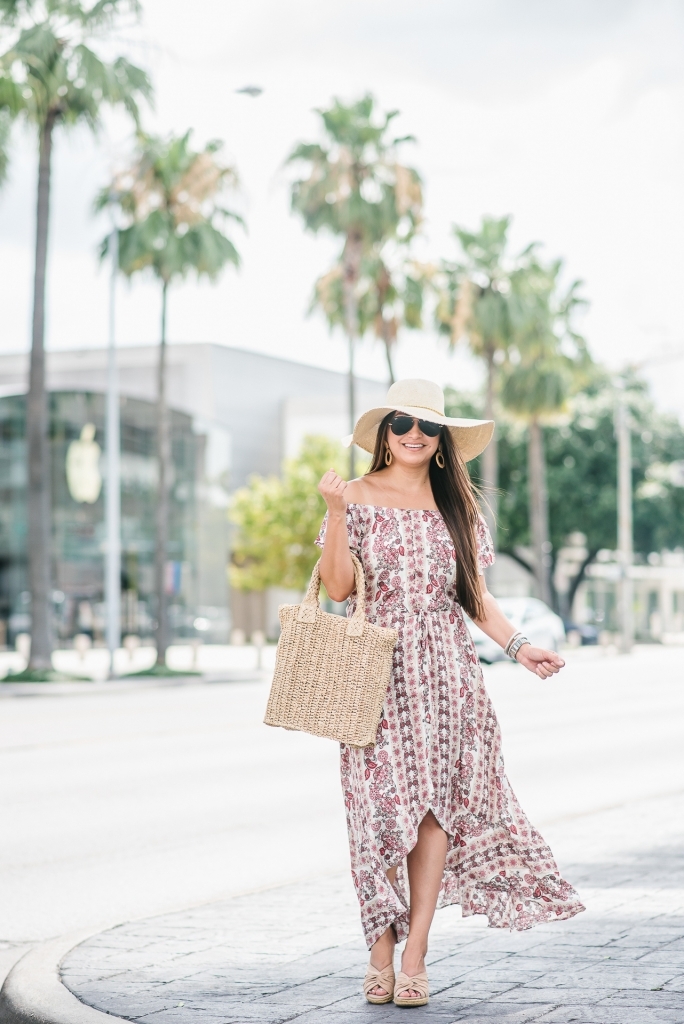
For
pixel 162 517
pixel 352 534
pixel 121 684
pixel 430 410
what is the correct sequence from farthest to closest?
pixel 162 517 → pixel 121 684 → pixel 430 410 → pixel 352 534

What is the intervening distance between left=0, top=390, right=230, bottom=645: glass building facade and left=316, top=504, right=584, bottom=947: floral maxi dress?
42.6m

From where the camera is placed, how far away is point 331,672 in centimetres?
431

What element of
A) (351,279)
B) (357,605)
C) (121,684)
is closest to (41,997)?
(357,605)

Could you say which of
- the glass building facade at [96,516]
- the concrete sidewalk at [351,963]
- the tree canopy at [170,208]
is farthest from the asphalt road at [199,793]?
the glass building facade at [96,516]

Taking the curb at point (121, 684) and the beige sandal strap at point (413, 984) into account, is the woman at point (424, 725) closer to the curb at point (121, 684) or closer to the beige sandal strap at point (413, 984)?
the beige sandal strap at point (413, 984)

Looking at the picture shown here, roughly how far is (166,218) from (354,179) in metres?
5.40

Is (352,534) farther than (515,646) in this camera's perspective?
No

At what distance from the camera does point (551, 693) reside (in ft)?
70.7

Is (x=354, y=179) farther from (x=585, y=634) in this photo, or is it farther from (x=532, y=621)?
(x=585, y=634)

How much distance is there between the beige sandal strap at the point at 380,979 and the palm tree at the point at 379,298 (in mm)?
31774

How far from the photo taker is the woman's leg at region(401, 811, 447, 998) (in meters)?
4.31

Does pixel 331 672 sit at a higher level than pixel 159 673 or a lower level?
higher

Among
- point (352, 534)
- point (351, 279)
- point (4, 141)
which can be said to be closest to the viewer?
point (352, 534)

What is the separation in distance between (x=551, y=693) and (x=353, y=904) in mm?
16042
